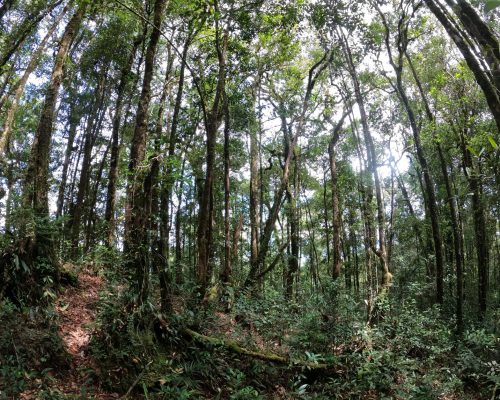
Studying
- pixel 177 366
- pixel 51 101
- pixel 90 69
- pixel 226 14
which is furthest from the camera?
pixel 90 69

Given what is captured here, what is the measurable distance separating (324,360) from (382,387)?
43.5 inches

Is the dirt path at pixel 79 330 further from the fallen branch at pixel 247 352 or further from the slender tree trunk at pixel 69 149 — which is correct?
the slender tree trunk at pixel 69 149

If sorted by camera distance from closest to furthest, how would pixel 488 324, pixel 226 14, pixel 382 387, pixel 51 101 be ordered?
pixel 382 387 < pixel 51 101 < pixel 226 14 < pixel 488 324

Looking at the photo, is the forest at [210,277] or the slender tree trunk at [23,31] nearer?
the forest at [210,277]

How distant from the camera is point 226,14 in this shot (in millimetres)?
8883

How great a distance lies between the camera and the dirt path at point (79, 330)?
4863 millimetres

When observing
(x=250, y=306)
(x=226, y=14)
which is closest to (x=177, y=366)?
(x=250, y=306)

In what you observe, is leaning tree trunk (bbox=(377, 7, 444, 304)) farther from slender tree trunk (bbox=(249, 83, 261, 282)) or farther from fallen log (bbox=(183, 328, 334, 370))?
fallen log (bbox=(183, 328, 334, 370))

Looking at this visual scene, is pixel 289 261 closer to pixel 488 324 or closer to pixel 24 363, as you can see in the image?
pixel 488 324

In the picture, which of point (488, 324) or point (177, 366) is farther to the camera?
point (488, 324)

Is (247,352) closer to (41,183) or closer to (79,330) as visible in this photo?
(79,330)

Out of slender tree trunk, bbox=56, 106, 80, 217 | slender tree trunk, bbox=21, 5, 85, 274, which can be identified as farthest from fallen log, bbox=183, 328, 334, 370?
slender tree trunk, bbox=56, 106, 80, 217

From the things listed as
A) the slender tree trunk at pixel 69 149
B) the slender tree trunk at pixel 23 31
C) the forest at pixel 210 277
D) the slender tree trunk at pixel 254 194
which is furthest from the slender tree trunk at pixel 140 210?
the slender tree trunk at pixel 69 149

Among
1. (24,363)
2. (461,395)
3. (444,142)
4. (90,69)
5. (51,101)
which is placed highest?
(90,69)
